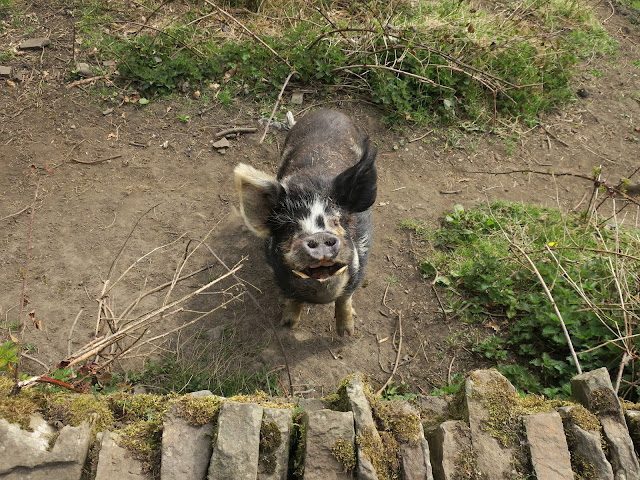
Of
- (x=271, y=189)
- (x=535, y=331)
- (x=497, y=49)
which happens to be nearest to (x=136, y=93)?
(x=271, y=189)

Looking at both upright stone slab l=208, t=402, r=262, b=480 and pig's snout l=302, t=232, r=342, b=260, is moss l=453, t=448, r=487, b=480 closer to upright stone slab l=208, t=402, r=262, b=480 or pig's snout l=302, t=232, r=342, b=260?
upright stone slab l=208, t=402, r=262, b=480

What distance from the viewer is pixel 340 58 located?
22.8 feet

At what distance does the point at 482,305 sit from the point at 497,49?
179 inches

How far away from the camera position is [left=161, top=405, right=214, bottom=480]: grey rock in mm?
2117

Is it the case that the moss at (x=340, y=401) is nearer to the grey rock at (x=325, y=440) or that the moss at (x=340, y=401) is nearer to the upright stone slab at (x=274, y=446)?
the grey rock at (x=325, y=440)

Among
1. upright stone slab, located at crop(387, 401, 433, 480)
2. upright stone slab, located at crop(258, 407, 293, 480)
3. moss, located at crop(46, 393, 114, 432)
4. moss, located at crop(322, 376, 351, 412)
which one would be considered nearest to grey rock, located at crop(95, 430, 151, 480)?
moss, located at crop(46, 393, 114, 432)

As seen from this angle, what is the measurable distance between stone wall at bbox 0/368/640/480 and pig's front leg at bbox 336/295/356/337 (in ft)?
5.77

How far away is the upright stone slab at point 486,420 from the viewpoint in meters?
2.29

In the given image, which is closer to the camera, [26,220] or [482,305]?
[482,305]

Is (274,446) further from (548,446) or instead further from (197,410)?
(548,446)

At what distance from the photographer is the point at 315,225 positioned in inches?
140

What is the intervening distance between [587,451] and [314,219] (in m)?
2.25

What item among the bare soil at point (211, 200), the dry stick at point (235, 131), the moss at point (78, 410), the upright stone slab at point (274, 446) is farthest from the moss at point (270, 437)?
the dry stick at point (235, 131)

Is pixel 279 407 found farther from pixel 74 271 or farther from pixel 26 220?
pixel 26 220
